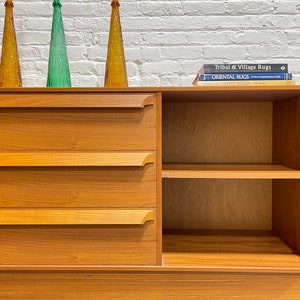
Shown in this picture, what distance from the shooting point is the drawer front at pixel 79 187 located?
1.16 m

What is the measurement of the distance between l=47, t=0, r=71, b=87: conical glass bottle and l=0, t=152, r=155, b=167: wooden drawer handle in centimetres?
32

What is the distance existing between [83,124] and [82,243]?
375mm

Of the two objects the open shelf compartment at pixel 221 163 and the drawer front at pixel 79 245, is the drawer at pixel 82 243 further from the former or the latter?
the open shelf compartment at pixel 221 163

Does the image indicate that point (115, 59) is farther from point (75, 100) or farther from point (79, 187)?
point (79, 187)

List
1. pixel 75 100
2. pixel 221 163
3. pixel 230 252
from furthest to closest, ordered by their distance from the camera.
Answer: pixel 221 163, pixel 230 252, pixel 75 100

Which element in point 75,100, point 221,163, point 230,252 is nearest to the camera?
point 75,100

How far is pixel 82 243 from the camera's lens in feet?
3.85

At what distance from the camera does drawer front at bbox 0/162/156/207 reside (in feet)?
3.82

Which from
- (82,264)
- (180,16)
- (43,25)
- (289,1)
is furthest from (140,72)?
(82,264)

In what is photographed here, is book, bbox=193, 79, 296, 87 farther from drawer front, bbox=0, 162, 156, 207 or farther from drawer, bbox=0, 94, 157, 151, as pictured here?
drawer front, bbox=0, 162, 156, 207

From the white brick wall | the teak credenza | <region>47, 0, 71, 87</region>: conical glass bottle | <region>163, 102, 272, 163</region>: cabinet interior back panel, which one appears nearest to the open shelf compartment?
<region>163, 102, 272, 163</region>: cabinet interior back panel

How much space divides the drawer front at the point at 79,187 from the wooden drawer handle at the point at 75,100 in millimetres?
196

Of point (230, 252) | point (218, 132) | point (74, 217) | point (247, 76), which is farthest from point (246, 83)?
point (74, 217)

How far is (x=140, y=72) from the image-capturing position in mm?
1540
